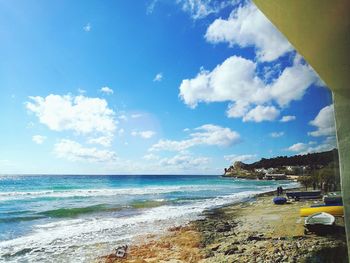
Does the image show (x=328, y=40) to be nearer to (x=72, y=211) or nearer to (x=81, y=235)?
(x=81, y=235)

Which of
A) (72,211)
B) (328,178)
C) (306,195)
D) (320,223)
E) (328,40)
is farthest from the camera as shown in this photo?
(306,195)

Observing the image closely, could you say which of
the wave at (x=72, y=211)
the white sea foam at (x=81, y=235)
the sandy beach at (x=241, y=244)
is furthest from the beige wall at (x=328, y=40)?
the wave at (x=72, y=211)

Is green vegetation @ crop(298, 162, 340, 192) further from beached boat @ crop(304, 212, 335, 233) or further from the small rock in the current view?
the small rock

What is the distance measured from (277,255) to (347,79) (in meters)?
6.43

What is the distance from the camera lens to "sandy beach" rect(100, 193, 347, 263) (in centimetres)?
707

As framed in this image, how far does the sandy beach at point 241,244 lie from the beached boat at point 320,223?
194 mm

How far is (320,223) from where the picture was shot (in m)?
8.23

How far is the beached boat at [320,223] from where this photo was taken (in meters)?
8.14

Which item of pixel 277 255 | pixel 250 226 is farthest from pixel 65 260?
pixel 250 226

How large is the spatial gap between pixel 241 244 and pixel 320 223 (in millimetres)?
2186

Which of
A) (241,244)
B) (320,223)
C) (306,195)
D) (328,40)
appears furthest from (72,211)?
(328,40)

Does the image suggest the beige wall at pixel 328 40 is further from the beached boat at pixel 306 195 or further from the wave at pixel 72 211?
the beached boat at pixel 306 195

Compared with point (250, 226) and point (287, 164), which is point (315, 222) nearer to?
point (250, 226)

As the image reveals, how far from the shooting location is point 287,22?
5.04 feet
